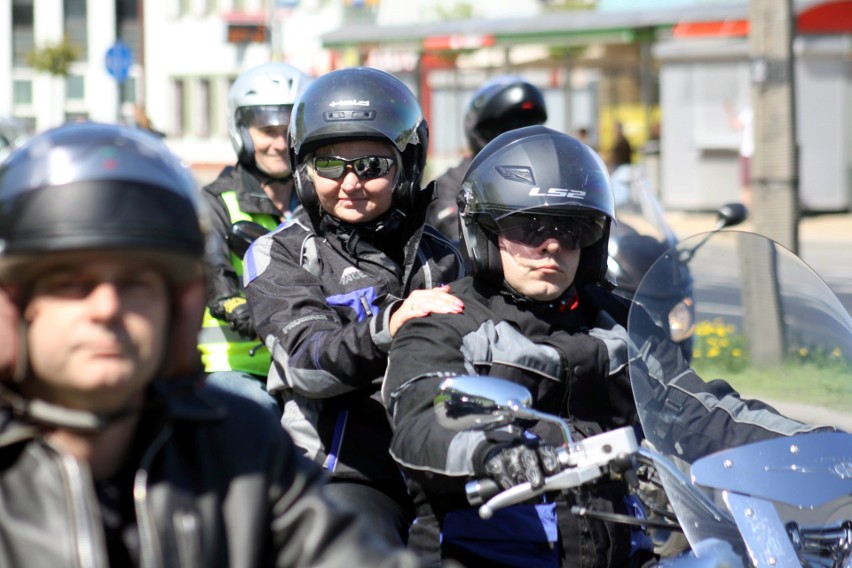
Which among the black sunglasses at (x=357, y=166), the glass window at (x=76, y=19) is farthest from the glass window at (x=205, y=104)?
the black sunglasses at (x=357, y=166)

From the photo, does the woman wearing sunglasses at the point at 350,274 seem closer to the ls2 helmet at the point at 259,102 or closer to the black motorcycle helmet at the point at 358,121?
the black motorcycle helmet at the point at 358,121

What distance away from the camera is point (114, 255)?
6.94 feet

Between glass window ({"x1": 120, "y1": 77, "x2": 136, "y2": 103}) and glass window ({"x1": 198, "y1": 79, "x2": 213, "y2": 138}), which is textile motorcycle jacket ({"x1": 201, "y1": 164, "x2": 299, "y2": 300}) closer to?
glass window ({"x1": 198, "y1": 79, "x2": 213, "y2": 138})

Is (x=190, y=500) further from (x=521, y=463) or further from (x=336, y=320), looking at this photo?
(x=336, y=320)

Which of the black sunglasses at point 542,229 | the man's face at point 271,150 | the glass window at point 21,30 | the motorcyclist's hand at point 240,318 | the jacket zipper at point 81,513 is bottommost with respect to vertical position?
the motorcyclist's hand at point 240,318

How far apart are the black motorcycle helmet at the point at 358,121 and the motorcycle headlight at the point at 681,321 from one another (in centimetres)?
128

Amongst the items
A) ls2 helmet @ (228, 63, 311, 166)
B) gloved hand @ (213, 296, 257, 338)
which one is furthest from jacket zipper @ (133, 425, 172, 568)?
ls2 helmet @ (228, 63, 311, 166)

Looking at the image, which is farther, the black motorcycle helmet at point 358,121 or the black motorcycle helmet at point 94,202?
the black motorcycle helmet at point 358,121

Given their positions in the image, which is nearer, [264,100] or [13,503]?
[13,503]

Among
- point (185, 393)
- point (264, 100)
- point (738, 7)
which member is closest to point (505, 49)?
point (738, 7)

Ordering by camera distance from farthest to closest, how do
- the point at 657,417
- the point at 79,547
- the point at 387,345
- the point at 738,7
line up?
the point at 738,7 → the point at 387,345 → the point at 657,417 → the point at 79,547

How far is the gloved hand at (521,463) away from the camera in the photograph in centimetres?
279

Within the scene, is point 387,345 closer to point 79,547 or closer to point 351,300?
point 351,300

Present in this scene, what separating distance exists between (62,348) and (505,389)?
0.92 m
